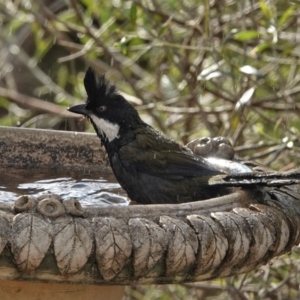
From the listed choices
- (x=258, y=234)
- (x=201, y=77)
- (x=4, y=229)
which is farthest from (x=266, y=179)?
(x=201, y=77)

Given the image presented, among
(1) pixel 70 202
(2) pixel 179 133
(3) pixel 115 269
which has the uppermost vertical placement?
(1) pixel 70 202

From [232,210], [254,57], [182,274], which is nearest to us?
[182,274]

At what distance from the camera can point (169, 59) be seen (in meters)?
6.04

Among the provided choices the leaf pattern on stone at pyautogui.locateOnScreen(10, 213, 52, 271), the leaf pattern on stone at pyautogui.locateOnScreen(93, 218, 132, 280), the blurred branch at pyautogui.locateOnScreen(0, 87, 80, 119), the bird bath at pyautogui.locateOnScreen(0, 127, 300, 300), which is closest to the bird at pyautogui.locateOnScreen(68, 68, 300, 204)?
the bird bath at pyautogui.locateOnScreen(0, 127, 300, 300)

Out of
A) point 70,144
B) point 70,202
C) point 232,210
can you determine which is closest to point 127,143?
point 70,144

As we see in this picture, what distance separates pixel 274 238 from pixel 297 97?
3.40m

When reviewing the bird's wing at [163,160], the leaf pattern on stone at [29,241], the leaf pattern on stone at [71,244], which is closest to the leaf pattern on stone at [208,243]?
the leaf pattern on stone at [71,244]

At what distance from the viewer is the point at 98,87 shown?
385cm

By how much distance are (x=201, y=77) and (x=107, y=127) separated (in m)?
1.01

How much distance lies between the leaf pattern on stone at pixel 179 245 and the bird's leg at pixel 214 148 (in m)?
1.19

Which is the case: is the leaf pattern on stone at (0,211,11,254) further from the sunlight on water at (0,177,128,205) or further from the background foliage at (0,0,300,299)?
the background foliage at (0,0,300,299)

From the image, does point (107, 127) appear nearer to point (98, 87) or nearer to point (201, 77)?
point (98, 87)

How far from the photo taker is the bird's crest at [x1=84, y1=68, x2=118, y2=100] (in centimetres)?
374

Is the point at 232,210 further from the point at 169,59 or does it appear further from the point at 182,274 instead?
the point at 169,59
